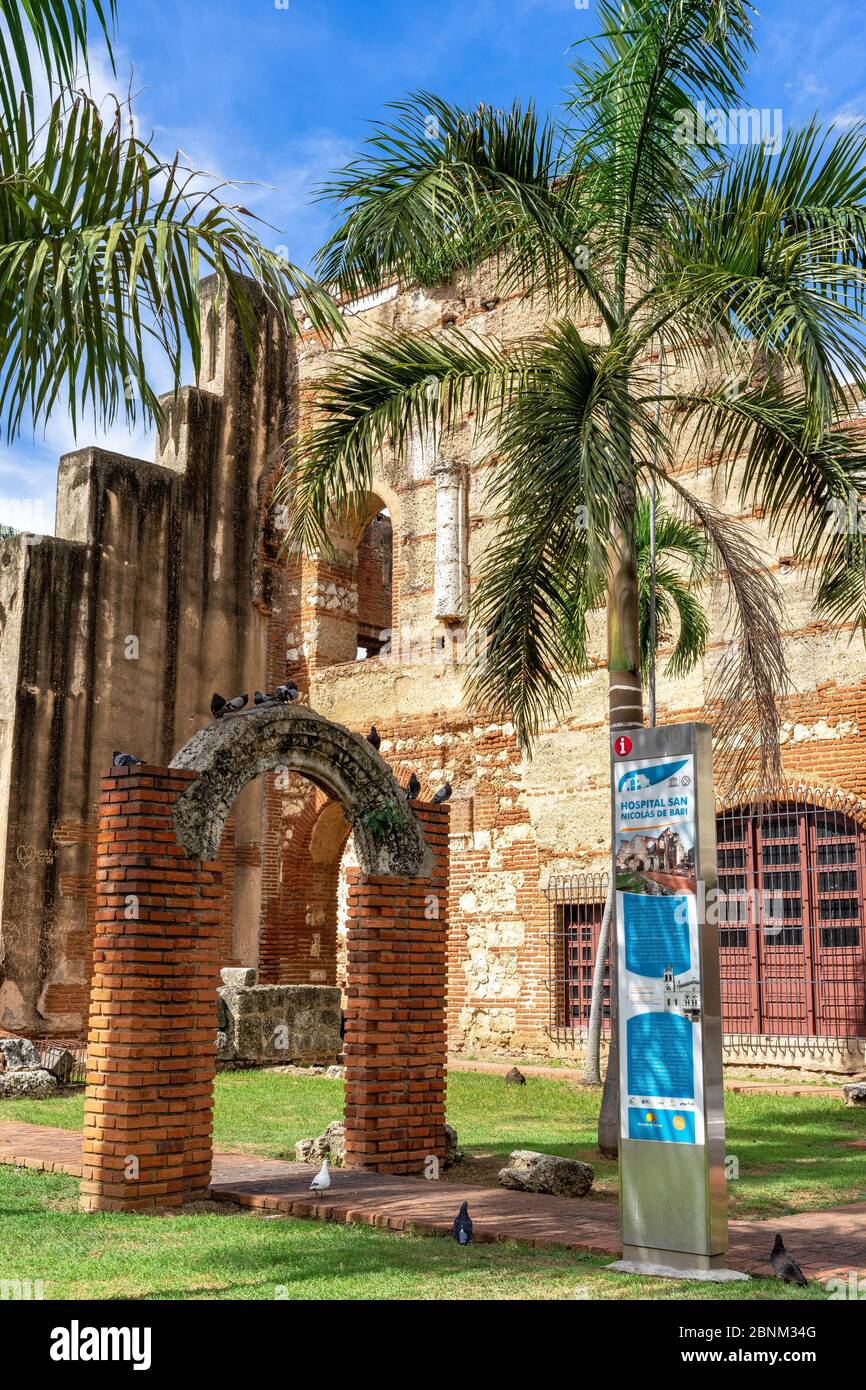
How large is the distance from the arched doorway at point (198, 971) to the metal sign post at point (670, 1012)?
2.64m

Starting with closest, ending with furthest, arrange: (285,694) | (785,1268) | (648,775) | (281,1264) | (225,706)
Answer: (785,1268)
(281,1264)
(648,775)
(225,706)
(285,694)

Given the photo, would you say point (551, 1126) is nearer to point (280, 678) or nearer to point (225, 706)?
point (225, 706)

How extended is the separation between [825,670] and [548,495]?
21.2 feet

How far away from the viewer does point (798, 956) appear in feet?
46.2

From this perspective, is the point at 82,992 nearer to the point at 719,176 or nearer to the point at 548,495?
the point at 548,495

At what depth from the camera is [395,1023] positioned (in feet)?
28.5

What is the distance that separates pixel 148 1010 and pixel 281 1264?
1972 millimetres

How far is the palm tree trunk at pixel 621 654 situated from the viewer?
8688 millimetres

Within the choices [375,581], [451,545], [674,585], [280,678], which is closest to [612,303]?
[674,585]

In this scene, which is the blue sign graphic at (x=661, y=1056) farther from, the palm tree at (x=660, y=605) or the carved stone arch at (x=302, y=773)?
the palm tree at (x=660, y=605)

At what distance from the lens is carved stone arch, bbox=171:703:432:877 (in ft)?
25.1

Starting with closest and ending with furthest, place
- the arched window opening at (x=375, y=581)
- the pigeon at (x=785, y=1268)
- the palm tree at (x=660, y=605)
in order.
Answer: the pigeon at (x=785, y=1268), the palm tree at (x=660, y=605), the arched window opening at (x=375, y=581)

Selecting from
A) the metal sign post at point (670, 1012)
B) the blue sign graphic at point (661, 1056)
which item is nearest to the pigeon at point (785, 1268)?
the metal sign post at point (670, 1012)

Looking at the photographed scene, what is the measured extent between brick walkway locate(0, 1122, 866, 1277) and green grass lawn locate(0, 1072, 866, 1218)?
54 centimetres
